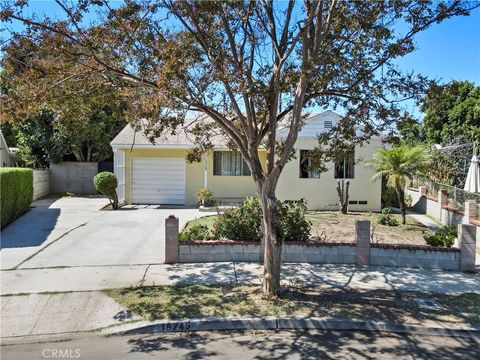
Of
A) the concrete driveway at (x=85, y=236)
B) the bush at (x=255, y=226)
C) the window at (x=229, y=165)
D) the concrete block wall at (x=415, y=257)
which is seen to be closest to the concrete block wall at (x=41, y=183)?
the concrete driveway at (x=85, y=236)

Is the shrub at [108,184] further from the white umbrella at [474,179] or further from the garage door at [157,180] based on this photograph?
the white umbrella at [474,179]

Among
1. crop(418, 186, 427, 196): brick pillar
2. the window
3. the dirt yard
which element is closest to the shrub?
the window

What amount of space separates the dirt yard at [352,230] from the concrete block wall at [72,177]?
44.3 feet

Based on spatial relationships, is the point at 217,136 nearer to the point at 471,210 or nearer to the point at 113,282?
the point at 471,210

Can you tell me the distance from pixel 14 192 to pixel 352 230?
10.8m

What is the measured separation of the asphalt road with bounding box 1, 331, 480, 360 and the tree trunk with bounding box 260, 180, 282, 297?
40.3 inches

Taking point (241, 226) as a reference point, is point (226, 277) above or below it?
below

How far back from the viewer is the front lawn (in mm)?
11203

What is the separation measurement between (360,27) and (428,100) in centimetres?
180

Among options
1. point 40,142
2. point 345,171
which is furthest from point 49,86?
point 40,142

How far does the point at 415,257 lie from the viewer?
8711mm

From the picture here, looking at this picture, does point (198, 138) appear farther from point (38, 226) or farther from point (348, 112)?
point (38, 226)

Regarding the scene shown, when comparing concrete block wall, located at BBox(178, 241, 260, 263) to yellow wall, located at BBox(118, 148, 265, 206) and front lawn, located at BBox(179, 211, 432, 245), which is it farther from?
yellow wall, located at BBox(118, 148, 265, 206)

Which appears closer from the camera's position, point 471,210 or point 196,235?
point 196,235
